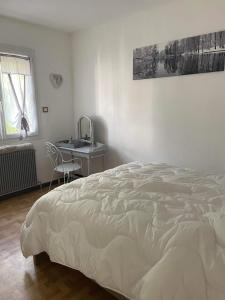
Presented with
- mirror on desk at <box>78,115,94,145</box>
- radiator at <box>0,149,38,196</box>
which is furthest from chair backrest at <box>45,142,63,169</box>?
mirror on desk at <box>78,115,94,145</box>

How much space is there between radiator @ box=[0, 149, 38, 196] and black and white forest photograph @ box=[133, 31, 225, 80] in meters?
1.95

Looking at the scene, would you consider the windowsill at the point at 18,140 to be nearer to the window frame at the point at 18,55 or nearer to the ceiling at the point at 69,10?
the window frame at the point at 18,55

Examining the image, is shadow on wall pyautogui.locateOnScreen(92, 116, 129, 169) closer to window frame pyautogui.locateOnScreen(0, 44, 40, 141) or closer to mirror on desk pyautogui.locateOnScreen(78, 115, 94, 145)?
mirror on desk pyautogui.locateOnScreen(78, 115, 94, 145)

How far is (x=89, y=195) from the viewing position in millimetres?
1805

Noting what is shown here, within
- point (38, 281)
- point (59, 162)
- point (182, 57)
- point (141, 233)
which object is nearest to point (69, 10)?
point (182, 57)

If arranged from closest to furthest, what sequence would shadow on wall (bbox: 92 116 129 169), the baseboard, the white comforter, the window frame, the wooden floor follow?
the white comforter
the wooden floor
the window frame
the baseboard
shadow on wall (bbox: 92 116 129 169)

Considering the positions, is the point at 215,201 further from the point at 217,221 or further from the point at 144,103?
the point at 144,103

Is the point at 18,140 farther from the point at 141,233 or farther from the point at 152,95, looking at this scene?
the point at 141,233

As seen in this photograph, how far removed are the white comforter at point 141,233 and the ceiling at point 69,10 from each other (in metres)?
2.05

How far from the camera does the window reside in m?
3.36

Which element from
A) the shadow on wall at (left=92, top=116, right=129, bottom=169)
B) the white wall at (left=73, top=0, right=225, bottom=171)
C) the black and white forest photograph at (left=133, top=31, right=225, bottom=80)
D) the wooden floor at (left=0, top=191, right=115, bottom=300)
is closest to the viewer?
the wooden floor at (left=0, top=191, right=115, bottom=300)

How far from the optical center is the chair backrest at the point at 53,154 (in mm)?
3684

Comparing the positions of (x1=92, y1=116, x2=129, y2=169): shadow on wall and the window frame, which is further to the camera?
(x1=92, y1=116, x2=129, y2=169): shadow on wall

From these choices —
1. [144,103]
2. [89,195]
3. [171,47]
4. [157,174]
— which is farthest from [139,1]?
[89,195]
